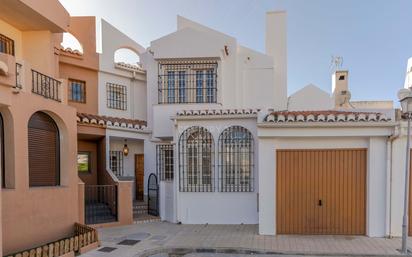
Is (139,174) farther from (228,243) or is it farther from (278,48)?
(278,48)

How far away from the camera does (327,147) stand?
8461mm

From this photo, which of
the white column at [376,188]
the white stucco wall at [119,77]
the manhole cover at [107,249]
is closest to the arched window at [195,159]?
the manhole cover at [107,249]

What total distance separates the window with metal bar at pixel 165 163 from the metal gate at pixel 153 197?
35cm

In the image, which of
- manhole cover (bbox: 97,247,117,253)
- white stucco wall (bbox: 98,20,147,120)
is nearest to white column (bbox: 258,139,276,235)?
manhole cover (bbox: 97,247,117,253)

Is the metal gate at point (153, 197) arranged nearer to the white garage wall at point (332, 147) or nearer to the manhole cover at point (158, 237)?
the manhole cover at point (158, 237)

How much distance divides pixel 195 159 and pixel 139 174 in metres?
4.73

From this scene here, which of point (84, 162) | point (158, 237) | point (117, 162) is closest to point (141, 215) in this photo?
point (158, 237)

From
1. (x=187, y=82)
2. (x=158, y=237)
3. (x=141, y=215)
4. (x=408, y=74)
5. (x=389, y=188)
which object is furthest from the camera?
(x=408, y=74)

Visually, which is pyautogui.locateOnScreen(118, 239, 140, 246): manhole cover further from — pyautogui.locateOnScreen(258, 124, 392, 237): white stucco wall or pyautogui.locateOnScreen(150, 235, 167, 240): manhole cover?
pyautogui.locateOnScreen(258, 124, 392, 237): white stucco wall

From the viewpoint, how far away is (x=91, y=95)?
41.1 ft

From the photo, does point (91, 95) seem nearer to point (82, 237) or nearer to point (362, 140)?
point (82, 237)

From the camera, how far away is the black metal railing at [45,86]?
7242 millimetres

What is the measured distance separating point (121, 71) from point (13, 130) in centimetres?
755

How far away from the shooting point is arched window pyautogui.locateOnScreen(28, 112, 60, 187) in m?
7.21
